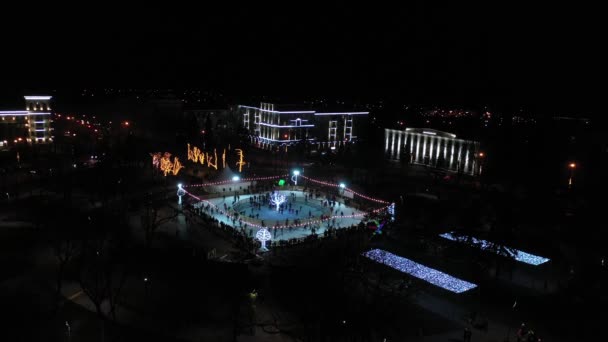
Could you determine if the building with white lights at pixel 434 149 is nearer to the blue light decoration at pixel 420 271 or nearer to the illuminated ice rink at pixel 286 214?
the illuminated ice rink at pixel 286 214

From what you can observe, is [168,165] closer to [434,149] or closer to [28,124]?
[28,124]

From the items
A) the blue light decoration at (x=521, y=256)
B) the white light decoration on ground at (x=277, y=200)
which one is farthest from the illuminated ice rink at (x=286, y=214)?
the blue light decoration at (x=521, y=256)

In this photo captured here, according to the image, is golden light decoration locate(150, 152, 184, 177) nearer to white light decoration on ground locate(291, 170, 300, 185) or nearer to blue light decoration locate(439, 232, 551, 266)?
white light decoration on ground locate(291, 170, 300, 185)

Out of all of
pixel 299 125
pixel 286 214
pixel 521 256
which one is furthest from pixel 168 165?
pixel 521 256

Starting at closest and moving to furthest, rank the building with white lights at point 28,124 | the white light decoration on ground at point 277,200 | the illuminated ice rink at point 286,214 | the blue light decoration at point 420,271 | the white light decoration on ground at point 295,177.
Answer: the blue light decoration at point 420,271 < the illuminated ice rink at point 286,214 < the white light decoration on ground at point 277,200 < the white light decoration on ground at point 295,177 < the building with white lights at point 28,124

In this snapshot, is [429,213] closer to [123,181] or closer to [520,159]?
[520,159]

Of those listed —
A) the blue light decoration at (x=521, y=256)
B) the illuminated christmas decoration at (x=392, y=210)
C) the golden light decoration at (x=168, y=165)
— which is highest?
the golden light decoration at (x=168, y=165)
